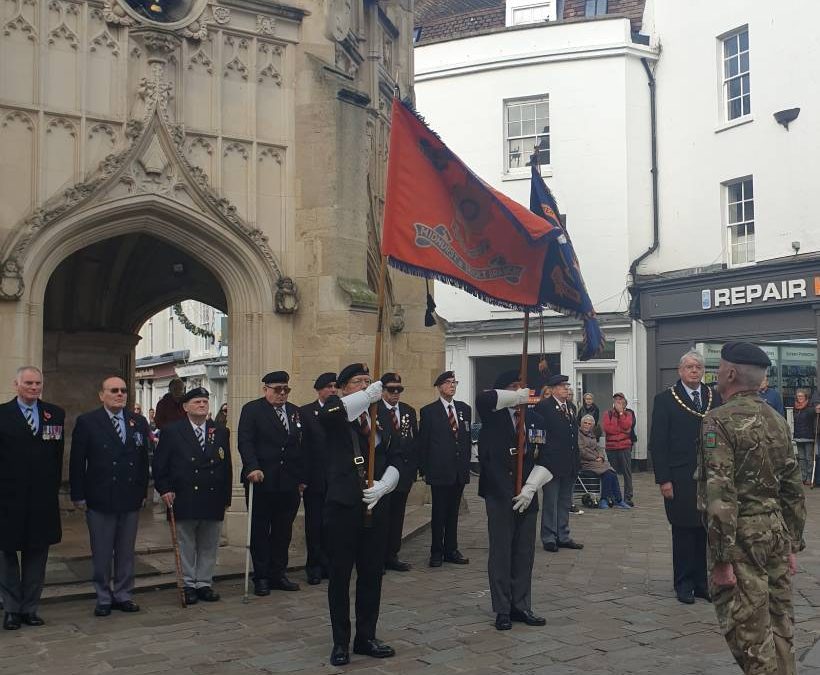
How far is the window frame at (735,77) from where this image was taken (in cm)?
2075

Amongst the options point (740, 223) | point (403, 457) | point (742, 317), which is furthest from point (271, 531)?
point (740, 223)

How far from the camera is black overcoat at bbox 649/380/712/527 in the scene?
7.86 meters

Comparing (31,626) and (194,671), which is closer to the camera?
(194,671)

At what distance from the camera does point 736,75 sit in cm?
2098

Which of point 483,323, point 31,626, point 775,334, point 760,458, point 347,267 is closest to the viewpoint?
point 760,458

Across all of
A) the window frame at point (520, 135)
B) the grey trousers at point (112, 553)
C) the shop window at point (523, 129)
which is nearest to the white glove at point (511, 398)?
the grey trousers at point (112, 553)

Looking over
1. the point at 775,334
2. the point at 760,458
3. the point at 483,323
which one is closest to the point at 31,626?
the point at 760,458

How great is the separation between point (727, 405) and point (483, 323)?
19.6 meters

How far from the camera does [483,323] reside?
2467 centimetres

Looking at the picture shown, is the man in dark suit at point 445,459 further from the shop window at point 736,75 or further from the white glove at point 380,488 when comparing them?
the shop window at point 736,75

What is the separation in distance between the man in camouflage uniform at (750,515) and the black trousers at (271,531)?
439cm

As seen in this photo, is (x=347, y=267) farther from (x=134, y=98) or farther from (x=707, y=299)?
(x=707, y=299)

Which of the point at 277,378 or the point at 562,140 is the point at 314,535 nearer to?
the point at 277,378

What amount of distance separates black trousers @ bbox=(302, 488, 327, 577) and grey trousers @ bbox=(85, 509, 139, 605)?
1.62m
